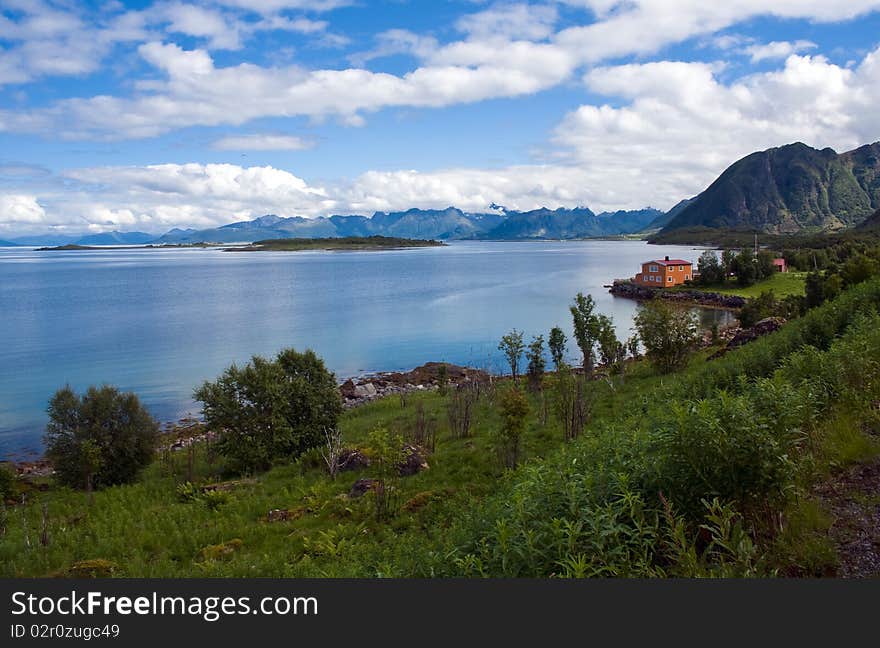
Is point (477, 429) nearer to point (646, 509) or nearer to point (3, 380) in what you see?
point (646, 509)

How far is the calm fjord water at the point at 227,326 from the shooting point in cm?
3991

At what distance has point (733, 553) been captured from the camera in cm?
476

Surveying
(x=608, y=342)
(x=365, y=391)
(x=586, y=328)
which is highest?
(x=586, y=328)

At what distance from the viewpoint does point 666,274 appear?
88938 mm

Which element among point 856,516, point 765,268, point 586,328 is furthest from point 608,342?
point 765,268

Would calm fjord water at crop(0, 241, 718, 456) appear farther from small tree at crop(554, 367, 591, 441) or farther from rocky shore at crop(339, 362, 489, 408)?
small tree at crop(554, 367, 591, 441)

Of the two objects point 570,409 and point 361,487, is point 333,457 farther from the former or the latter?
point 570,409

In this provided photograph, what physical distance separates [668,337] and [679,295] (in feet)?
183

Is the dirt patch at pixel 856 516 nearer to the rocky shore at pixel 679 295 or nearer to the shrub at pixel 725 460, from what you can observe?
the shrub at pixel 725 460

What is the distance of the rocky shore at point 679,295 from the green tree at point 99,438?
205ft

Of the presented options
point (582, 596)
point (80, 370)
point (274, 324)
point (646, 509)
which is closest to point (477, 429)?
point (646, 509)

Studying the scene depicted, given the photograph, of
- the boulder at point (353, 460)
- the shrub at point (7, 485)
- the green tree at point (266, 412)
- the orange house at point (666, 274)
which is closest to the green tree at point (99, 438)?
the shrub at point (7, 485)

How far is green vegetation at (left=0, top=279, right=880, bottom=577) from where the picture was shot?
522 cm

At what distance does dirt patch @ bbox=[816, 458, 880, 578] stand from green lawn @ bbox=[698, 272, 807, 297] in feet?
249
